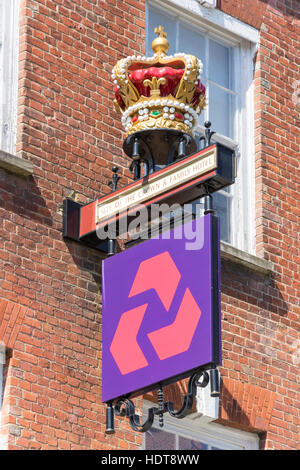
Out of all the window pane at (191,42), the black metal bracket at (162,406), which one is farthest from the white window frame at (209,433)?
the window pane at (191,42)

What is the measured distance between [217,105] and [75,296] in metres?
3.18

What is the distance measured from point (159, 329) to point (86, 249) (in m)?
1.52

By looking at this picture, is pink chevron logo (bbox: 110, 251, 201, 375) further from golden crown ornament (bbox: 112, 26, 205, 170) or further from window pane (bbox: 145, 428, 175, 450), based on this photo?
window pane (bbox: 145, 428, 175, 450)

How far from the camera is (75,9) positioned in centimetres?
1244

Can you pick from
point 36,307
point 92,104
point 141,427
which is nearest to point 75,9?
point 92,104

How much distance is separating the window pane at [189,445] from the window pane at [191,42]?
384 centimetres

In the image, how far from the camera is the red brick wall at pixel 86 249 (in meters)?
10.9

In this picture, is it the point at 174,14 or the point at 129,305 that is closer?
the point at 129,305

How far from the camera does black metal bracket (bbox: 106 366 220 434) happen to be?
10.0 m

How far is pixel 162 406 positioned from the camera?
33.5 ft

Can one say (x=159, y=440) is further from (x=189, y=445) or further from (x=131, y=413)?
(x=131, y=413)

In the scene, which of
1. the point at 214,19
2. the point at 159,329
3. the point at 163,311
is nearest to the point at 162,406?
the point at 159,329

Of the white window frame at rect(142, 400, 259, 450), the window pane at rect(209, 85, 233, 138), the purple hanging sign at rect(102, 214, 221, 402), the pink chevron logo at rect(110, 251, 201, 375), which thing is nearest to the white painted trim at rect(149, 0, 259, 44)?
the window pane at rect(209, 85, 233, 138)
